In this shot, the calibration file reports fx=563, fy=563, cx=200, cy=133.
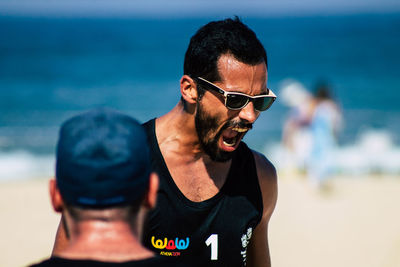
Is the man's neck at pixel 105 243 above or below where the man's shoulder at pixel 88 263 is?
above

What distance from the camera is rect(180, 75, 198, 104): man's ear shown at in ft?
10.0

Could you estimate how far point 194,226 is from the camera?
2918mm

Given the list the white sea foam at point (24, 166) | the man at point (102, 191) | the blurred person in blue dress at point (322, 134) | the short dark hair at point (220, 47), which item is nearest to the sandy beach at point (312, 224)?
the blurred person in blue dress at point (322, 134)

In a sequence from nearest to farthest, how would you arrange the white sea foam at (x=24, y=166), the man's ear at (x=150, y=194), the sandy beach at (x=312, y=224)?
the man's ear at (x=150, y=194)
the sandy beach at (x=312, y=224)
the white sea foam at (x=24, y=166)

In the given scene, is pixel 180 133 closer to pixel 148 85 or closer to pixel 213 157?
pixel 213 157

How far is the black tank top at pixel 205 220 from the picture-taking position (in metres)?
2.87

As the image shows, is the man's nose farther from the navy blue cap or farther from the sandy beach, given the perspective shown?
the sandy beach

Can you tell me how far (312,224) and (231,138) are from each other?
20.9ft

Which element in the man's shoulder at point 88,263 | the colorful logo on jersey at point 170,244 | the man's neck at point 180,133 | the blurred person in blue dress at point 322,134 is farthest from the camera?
the blurred person in blue dress at point 322,134

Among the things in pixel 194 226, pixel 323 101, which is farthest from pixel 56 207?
pixel 323 101

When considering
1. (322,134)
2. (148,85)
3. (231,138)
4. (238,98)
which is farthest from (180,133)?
(148,85)

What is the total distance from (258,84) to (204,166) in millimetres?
572

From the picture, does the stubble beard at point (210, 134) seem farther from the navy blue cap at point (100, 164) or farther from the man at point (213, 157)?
the navy blue cap at point (100, 164)

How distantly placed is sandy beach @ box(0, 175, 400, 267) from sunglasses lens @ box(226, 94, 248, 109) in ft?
16.5
